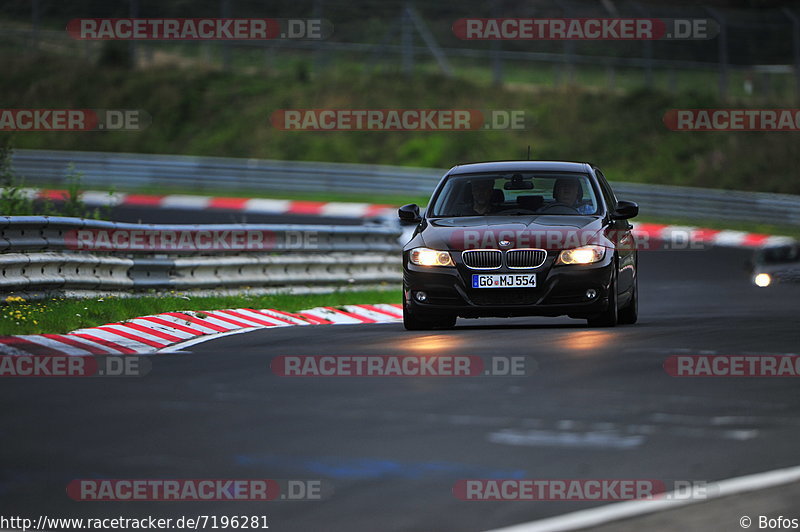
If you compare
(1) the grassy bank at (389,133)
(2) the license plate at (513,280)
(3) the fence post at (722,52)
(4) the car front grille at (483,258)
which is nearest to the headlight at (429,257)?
(4) the car front grille at (483,258)

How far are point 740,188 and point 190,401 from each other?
113ft

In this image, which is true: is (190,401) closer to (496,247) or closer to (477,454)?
(477,454)

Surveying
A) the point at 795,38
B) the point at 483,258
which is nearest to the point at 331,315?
the point at 483,258

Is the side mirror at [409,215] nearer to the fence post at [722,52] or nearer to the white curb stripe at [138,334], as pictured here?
the white curb stripe at [138,334]

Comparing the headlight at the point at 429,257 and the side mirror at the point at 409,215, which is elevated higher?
the side mirror at the point at 409,215

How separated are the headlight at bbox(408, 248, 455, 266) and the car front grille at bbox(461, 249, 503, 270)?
0.18 meters

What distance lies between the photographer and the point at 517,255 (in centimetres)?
1270

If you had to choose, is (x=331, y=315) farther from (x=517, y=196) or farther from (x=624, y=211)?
(x=624, y=211)

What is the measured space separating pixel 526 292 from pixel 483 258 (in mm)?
470

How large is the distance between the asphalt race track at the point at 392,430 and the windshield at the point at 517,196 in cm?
229

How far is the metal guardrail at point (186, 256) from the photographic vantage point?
13695mm

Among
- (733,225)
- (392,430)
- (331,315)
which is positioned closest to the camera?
(392,430)

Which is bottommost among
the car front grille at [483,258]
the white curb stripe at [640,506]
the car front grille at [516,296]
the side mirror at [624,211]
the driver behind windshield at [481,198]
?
the white curb stripe at [640,506]

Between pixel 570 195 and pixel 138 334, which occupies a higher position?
pixel 570 195
